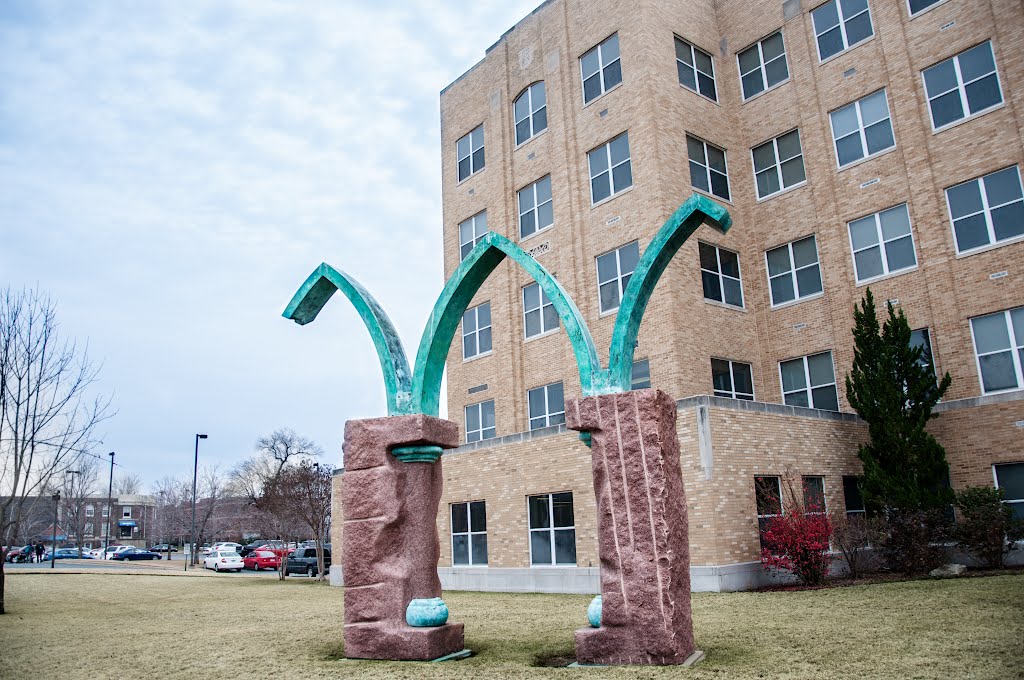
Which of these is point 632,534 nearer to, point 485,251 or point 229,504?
point 485,251

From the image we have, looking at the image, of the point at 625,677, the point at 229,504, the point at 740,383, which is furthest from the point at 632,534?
the point at 229,504

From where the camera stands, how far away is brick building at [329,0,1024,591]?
57.8 feet

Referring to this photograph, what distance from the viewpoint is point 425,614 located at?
26.5ft

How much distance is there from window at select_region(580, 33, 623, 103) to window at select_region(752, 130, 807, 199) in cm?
490

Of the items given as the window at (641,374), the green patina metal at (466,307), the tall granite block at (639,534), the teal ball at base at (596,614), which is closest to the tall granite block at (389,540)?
the green patina metal at (466,307)

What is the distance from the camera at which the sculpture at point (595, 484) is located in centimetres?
732

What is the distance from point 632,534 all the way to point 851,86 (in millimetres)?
18542

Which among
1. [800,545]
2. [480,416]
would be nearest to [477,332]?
[480,416]

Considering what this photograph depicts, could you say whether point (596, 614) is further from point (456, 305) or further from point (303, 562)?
point (303, 562)

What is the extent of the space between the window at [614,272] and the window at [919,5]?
950 cm

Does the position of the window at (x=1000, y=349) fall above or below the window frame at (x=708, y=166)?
below

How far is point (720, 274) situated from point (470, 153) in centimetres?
1100

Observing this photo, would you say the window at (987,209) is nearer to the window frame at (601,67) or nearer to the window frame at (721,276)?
the window frame at (721,276)

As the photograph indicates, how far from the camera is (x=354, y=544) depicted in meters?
8.43
